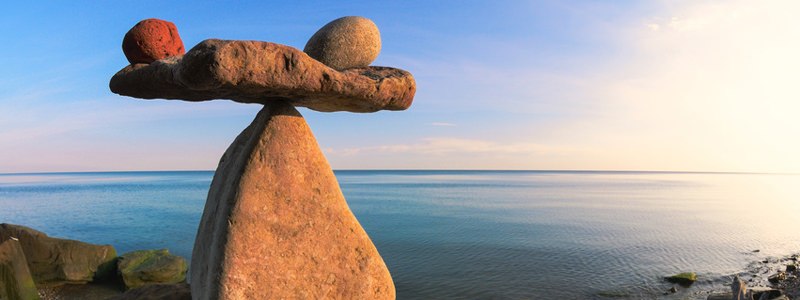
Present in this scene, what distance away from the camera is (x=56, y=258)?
9.99 m

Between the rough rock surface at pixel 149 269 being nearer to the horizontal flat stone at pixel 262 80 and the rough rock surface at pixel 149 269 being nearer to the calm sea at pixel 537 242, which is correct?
the calm sea at pixel 537 242

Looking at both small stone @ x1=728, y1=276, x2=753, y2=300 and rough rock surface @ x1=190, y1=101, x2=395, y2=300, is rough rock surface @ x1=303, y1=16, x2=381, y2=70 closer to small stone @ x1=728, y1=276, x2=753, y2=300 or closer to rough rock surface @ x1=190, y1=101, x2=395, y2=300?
rough rock surface @ x1=190, y1=101, x2=395, y2=300

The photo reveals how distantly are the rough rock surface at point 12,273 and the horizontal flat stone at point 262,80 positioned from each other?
4.74 metres

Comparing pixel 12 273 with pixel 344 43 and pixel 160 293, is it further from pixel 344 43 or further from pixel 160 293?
pixel 344 43

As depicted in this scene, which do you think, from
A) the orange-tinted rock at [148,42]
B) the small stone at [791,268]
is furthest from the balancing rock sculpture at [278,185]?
the small stone at [791,268]

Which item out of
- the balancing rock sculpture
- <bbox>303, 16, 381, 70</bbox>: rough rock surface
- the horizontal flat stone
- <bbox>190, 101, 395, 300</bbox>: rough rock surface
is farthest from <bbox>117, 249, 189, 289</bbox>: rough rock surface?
<bbox>303, 16, 381, 70</bbox>: rough rock surface

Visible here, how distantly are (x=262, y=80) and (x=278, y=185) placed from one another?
106 cm

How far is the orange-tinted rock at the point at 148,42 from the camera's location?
439 cm

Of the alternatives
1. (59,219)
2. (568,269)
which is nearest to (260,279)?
(568,269)

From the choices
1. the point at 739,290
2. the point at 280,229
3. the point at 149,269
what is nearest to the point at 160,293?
the point at 280,229

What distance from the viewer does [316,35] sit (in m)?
4.50

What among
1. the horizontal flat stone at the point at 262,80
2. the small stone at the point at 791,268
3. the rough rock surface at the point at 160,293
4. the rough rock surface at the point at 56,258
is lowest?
the small stone at the point at 791,268

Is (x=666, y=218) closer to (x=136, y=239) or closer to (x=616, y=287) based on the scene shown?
(x=616, y=287)

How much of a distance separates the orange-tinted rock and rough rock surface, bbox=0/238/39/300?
5015 mm
